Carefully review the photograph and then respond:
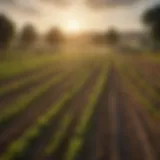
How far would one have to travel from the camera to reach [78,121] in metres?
7.64

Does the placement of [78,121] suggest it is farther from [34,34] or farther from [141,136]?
[34,34]

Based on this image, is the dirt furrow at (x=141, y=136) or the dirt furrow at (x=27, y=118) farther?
the dirt furrow at (x=27, y=118)

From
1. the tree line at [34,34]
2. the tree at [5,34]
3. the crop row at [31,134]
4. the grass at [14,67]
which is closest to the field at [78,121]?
the crop row at [31,134]

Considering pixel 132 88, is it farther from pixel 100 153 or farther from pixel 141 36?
pixel 100 153

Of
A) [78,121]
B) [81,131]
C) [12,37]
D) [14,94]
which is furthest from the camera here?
[12,37]

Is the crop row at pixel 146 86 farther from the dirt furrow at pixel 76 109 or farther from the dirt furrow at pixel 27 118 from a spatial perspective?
the dirt furrow at pixel 27 118

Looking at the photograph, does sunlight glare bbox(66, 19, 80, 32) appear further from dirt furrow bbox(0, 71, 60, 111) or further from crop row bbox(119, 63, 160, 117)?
crop row bbox(119, 63, 160, 117)

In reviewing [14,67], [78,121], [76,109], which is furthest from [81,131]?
[14,67]

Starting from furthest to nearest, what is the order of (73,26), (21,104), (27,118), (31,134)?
(73,26), (21,104), (27,118), (31,134)

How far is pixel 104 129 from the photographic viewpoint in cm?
720

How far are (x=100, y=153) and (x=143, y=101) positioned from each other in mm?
4997

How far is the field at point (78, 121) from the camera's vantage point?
5.80 meters

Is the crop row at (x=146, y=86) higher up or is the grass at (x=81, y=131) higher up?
the grass at (x=81, y=131)

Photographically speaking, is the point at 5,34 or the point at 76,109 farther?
the point at 5,34
